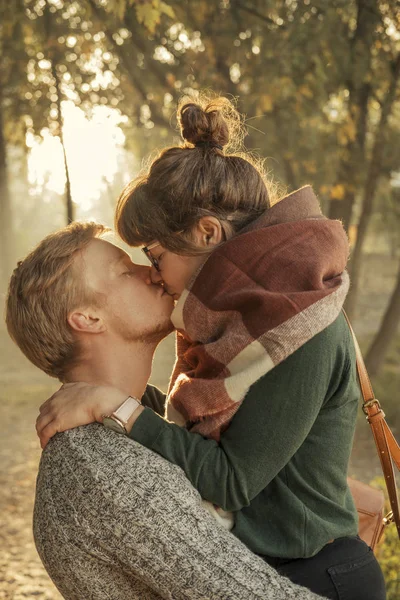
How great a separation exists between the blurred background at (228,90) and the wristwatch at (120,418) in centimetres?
272

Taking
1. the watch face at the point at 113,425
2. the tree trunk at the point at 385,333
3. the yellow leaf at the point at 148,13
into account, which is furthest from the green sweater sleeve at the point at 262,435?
the tree trunk at the point at 385,333

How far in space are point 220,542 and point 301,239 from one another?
91cm

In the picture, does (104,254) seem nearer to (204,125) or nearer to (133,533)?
(204,125)

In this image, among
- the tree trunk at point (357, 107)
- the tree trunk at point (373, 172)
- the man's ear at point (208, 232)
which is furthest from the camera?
the tree trunk at point (373, 172)

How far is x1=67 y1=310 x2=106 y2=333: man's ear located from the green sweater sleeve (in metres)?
0.61

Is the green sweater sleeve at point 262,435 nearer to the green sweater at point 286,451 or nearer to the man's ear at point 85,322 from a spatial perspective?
the green sweater at point 286,451

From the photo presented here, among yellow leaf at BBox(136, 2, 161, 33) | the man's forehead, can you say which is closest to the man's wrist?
the man's forehead

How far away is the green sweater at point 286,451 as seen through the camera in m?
2.04

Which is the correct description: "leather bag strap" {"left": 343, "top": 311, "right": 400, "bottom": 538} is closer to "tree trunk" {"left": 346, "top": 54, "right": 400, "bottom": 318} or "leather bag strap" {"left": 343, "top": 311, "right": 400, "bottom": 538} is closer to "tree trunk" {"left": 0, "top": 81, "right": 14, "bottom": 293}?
"tree trunk" {"left": 346, "top": 54, "right": 400, "bottom": 318}

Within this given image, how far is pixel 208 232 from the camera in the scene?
7.70ft

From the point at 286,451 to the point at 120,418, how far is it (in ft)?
1.63

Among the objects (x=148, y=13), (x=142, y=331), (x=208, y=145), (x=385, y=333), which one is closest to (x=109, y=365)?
(x=142, y=331)

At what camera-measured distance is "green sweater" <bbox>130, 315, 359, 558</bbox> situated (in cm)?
204

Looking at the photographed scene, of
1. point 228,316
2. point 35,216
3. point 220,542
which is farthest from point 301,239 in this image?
point 35,216
